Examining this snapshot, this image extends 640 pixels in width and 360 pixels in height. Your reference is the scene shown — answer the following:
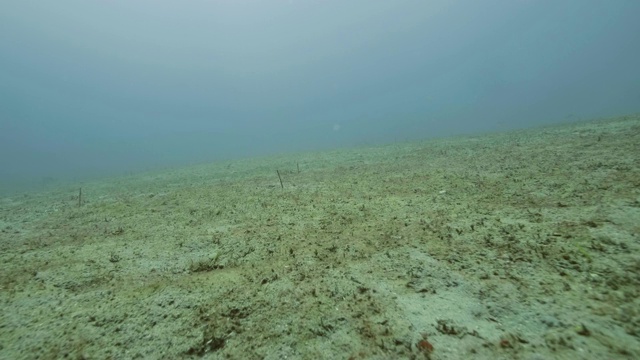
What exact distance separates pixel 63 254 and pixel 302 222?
14.5 ft

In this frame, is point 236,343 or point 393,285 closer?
point 236,343

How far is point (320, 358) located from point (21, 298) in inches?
167

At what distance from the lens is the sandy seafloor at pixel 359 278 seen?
8.58 ft

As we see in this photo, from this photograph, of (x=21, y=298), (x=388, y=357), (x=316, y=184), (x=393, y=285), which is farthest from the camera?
(x=316, y=184)

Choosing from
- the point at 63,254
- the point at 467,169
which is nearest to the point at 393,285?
the point at 63,254

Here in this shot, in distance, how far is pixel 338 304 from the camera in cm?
321

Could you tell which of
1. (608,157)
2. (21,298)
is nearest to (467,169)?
(608,157)

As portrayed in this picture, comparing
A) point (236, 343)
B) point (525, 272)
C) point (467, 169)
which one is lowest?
point (236, 343)

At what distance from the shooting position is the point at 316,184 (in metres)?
9.43

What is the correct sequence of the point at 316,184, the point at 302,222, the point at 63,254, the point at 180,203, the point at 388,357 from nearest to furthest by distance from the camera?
the point at 388,357 < the point at 63,254 < the point at 302,222 < the point at 180,203 < the point at 316,184

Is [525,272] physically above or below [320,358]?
above

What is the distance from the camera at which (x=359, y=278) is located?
3.65m

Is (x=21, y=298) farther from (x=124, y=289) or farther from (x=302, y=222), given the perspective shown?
(x=302, y=222)

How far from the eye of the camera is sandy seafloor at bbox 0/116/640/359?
8.58ft
